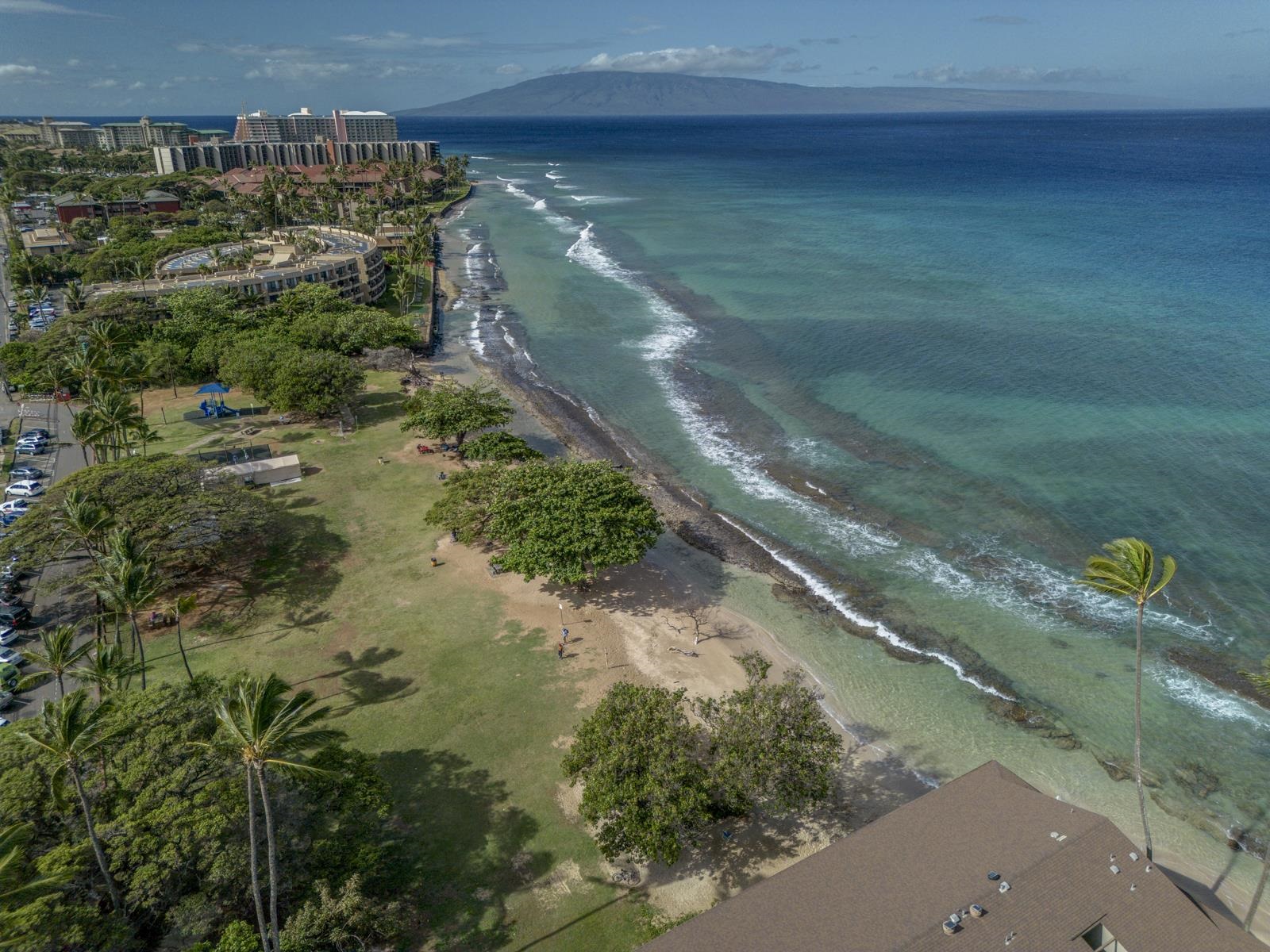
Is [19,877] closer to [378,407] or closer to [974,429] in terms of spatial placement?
[378,407]

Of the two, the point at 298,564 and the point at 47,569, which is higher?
the point at 47,569

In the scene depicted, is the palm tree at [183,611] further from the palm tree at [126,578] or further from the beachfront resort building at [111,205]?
the beachfront resort building at [111,205]

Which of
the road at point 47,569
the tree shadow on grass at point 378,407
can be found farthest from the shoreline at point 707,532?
the road at point 47,569

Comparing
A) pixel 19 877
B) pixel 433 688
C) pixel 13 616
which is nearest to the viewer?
pixel 19 877

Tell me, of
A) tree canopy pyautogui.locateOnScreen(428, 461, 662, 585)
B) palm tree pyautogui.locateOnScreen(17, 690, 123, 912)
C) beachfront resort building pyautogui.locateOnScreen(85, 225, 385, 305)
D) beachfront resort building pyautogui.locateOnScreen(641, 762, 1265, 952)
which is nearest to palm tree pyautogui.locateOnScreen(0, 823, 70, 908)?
palm tree pyautogui.locateOnScreen(17, 690, 123, 912)

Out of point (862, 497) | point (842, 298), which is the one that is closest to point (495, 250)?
point (842, 298)

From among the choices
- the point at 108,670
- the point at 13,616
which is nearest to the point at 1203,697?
the point at 108,670
